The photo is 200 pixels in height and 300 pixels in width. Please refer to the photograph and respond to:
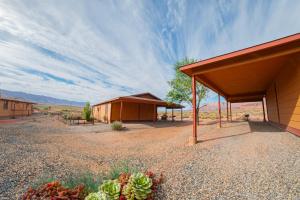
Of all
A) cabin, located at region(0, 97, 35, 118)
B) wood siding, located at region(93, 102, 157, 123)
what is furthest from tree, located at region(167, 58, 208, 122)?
cabin, located at region(0, 97, 35, 118)

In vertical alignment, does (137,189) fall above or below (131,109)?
below

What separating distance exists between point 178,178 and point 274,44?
4.38m

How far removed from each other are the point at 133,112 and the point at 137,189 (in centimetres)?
1724

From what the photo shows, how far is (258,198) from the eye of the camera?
2.30 meters

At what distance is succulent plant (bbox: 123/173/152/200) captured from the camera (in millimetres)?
2211

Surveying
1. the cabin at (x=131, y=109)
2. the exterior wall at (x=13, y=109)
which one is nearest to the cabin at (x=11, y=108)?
the exterior wall at (x=13, y=109)

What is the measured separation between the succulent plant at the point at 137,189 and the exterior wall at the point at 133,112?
15.2 metres

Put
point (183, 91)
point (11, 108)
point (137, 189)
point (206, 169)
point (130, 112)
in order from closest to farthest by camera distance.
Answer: point (137, 189) → point (206, 169) → point (183, 91) → point (130, 112) → point (11, 108)

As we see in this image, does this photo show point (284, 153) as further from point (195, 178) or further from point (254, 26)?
point (254, 26)

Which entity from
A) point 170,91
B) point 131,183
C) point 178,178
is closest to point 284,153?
point 178,178

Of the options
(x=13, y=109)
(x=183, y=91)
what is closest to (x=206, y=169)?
(x=183, y=91)

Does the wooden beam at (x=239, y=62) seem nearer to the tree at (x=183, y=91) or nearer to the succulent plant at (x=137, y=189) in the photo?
the succulent plant at (x=137, y=189)

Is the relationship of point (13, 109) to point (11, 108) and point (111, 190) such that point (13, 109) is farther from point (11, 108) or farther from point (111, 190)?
point (111, 190)

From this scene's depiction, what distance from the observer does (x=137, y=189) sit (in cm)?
223
